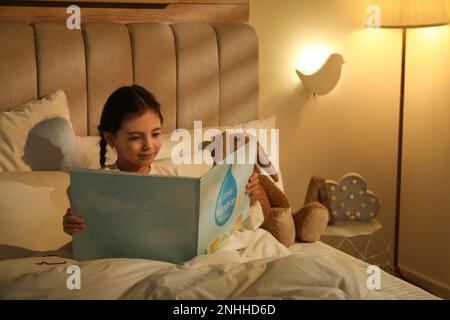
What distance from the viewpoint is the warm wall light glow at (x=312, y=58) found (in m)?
3.19

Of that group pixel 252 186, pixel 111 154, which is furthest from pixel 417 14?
pixel 111 154

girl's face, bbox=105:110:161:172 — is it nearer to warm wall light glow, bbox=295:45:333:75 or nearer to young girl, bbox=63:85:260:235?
young girl, bbox=63:85:260:235

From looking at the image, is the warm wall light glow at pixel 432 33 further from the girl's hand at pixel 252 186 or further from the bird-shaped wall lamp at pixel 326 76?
the girl's hand at pixel 252 186

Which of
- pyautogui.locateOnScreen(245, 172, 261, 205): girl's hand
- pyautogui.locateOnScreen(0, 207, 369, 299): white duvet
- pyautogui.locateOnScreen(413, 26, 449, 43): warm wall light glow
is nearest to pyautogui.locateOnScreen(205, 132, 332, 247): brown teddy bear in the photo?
pyautogui.locateOnScreen(245, 172, 261, 205): girl's hand

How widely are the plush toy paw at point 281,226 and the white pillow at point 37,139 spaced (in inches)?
27.6

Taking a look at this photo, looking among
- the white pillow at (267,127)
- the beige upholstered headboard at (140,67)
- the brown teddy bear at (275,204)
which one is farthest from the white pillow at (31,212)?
the white pillow at (267,127)

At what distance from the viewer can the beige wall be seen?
10.4 feet

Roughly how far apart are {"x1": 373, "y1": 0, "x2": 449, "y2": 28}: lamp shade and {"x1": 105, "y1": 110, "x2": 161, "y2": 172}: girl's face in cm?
141

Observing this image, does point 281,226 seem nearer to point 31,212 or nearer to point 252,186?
point 252,186
